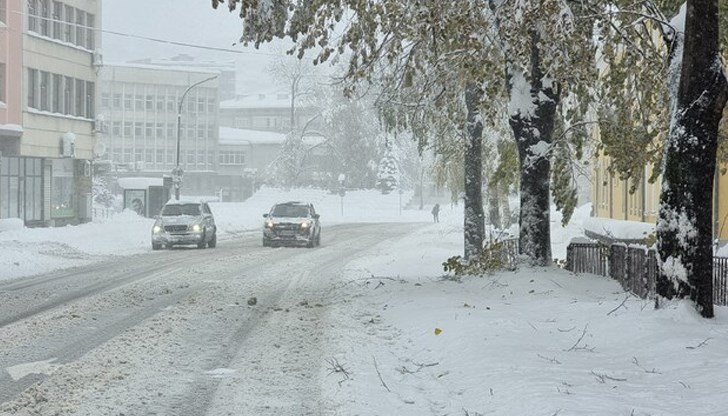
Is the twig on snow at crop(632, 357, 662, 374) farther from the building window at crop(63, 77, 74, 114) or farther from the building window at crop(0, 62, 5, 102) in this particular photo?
the building window at crop(63, 77, 74, 114)

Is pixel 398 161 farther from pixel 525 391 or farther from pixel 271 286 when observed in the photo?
pixel 525 391

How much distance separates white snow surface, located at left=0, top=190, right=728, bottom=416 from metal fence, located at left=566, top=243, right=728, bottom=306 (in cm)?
39

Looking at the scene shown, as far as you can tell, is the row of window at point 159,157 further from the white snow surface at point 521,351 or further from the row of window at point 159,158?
the white snow surface at point 521,351

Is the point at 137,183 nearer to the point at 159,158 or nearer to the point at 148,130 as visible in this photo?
the point at 148,130

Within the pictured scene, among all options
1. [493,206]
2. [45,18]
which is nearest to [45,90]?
[45,18]

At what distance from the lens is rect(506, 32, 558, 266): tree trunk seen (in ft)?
47.7

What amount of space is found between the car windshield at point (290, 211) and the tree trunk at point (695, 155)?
23620 millimetres

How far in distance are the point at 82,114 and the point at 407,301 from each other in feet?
115

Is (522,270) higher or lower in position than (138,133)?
lower

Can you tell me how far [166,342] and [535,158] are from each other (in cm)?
717

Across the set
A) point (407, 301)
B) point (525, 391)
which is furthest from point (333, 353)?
point (407, 301)

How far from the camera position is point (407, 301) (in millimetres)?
13422

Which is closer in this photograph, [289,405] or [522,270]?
[289,405]

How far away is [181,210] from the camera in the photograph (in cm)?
3116
